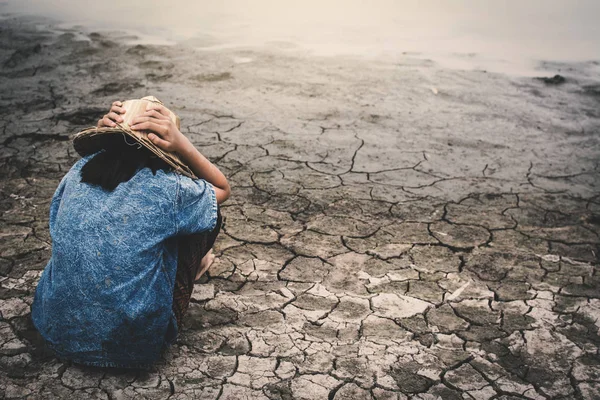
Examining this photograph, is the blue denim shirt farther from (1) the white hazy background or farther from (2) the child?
(1) the white hazy background

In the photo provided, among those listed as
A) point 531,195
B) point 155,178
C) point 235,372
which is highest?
point 155,178

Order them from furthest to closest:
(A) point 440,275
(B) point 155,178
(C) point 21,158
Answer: (C) point 21,158
(A) point 440,275
(B) point 155,178

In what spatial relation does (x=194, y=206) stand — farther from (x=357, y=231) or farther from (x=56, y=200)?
(x=357, y=231)

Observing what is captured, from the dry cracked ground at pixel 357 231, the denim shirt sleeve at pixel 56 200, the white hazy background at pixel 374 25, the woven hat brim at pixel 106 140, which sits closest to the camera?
the woven hat brim at pixel 106 140

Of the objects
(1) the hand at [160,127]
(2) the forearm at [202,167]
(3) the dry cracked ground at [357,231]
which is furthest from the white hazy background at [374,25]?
(1) the hand at [160,127]

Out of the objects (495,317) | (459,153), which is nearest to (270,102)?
(459,153)

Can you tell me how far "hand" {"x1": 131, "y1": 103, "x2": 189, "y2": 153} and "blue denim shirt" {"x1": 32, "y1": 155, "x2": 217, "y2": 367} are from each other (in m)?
0.11

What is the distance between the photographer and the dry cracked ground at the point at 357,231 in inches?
84.3

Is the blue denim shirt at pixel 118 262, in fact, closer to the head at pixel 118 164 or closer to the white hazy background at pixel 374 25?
the head at pixel 118 164

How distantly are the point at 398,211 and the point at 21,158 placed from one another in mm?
2482

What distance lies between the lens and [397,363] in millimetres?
2193

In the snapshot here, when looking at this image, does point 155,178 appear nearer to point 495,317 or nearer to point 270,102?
point 495,317

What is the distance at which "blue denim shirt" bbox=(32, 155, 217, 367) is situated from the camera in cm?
188

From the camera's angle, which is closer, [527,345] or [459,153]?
[527,345]
